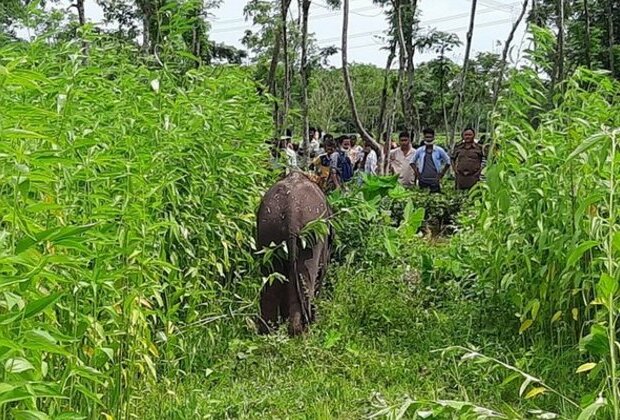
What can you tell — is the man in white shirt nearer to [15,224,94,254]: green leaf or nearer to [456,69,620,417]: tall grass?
[456,69,620,417]: tall grass

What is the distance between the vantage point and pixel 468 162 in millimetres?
9953

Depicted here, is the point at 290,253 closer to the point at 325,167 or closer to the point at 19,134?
the point at 19,134

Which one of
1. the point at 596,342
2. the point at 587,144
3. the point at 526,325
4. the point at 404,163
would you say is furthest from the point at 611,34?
the point at 587,144

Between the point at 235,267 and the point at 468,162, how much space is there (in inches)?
237

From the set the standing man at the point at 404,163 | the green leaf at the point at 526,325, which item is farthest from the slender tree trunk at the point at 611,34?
the green leaf at the point at 526,325

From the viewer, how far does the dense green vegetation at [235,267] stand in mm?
2104

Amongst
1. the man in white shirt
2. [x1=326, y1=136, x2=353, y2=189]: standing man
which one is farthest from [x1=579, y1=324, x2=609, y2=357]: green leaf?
the man in white shirt

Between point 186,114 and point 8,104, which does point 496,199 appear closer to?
point 186,114

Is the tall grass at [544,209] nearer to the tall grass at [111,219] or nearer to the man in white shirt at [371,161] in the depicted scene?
the tall grass at [111,219]

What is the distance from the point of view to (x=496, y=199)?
3.94 meters

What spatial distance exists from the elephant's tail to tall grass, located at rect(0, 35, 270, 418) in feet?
0.86

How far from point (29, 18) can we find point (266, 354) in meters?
2.13

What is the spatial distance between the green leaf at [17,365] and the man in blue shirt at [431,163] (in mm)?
8734

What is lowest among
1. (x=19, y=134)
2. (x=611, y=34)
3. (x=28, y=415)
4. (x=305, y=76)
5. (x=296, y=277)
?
(x=296, y=277)
